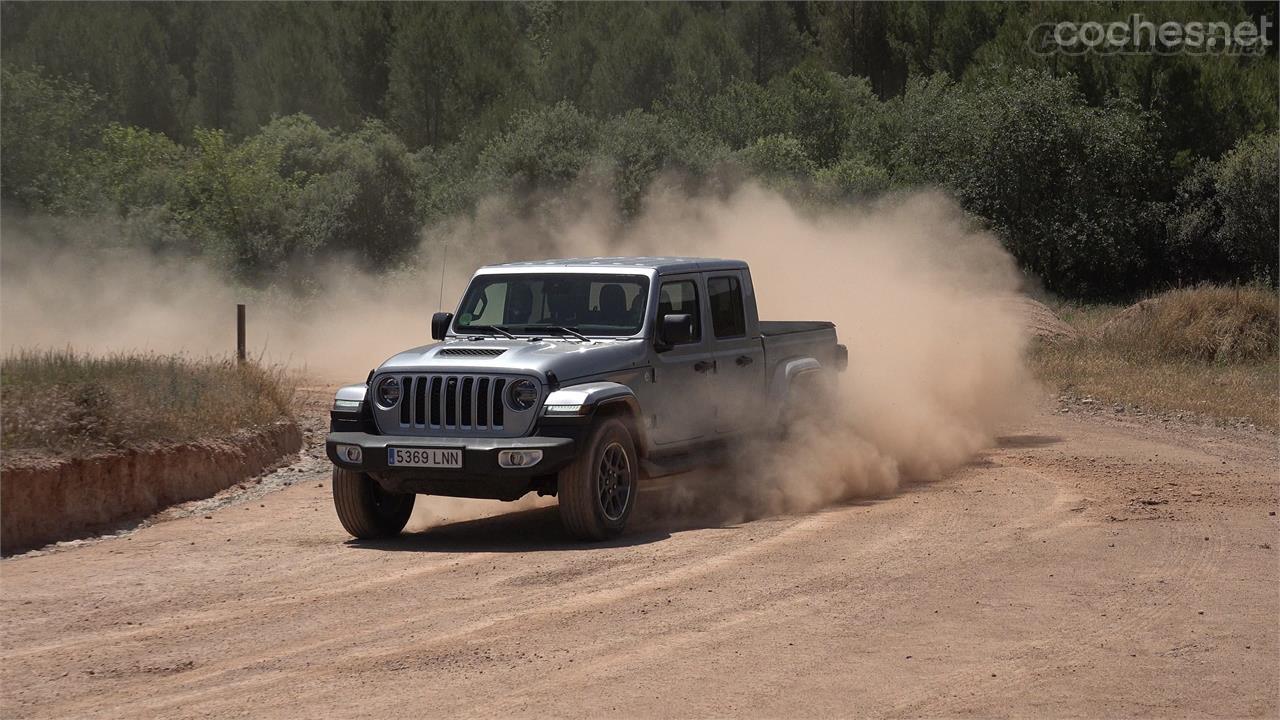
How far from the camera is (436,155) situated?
68500 millimetres

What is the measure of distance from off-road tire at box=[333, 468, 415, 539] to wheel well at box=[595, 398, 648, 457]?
189 cm

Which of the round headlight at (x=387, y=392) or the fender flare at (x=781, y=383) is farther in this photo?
the fender flare at (x=781, y=383)

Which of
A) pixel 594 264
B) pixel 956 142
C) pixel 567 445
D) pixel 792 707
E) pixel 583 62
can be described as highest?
pixel 583 62

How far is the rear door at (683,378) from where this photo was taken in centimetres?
1188

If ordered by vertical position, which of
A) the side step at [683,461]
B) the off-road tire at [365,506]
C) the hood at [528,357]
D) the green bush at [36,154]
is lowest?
the off-road tire at [365,506]

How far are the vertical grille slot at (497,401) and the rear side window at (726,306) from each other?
2.49 m

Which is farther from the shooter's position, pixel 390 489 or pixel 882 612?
pixel 390 489

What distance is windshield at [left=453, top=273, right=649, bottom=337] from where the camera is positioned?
39.4 ft

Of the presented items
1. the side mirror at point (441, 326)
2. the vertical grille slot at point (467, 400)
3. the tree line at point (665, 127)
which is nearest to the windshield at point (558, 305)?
the side mirror at point (441, 326)

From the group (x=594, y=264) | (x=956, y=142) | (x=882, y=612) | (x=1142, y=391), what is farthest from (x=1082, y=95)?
(x=882, y=612)

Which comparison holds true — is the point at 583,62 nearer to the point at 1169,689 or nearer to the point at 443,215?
the point at 443,215

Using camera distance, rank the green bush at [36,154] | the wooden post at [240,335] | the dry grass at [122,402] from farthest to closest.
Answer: the green bush at [36,154] → the wooden post at [240,335] → the dry grass at [122,402]

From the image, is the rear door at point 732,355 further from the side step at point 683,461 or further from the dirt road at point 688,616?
the dirt road at point 688,616

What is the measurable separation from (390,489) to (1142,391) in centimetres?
1429
